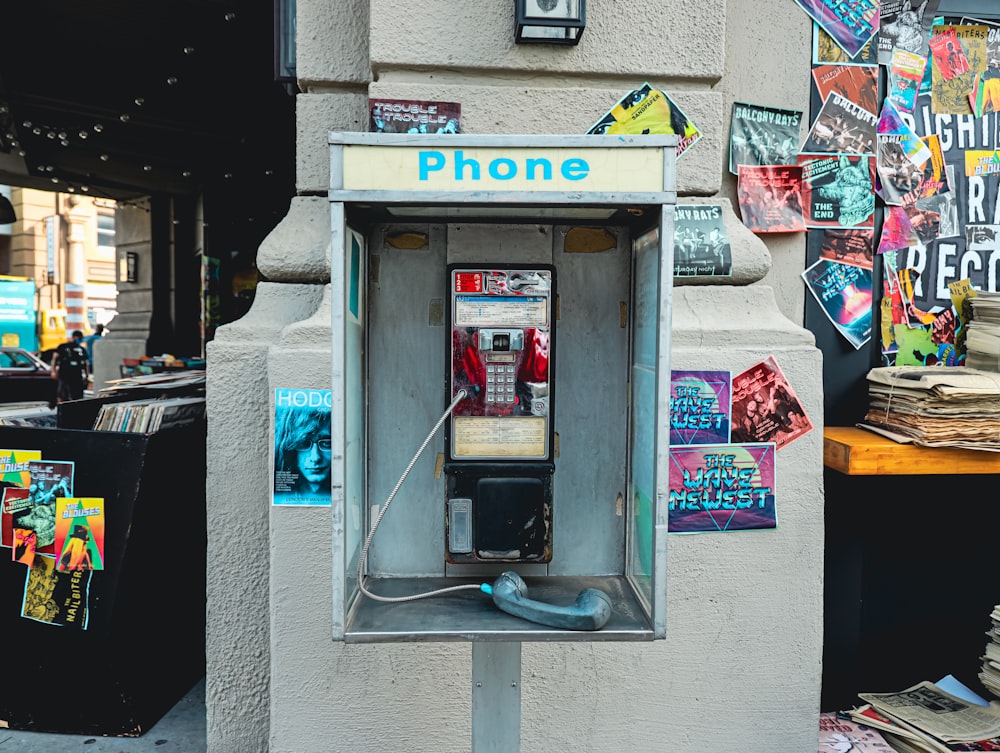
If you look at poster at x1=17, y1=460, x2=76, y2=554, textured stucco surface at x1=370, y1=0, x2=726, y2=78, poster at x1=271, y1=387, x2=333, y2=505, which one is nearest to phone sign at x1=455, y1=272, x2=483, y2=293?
poster at x1=271, y1=387, x2=333, y2=505

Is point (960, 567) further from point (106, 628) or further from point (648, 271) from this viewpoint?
point (106, 628)

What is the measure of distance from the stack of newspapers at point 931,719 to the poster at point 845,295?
4.50 ft

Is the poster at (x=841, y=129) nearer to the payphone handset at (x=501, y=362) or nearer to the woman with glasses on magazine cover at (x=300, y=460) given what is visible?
the payphone handset at (x=501, y=362)

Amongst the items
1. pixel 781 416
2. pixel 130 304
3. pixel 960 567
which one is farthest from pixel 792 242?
pixel 130 304

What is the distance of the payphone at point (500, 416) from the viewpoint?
5.92 ft

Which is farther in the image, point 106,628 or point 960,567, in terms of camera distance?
point 960,567

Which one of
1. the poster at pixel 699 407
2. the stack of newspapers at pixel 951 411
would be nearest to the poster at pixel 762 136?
the poster at pixel 699 407

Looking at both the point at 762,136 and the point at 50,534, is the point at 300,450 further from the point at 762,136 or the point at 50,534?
the point at 762,136

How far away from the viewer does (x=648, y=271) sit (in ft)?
5.89

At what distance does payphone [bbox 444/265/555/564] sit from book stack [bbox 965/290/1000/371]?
1886 mm

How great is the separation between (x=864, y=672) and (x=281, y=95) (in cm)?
552

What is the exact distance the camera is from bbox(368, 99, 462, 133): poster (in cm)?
224

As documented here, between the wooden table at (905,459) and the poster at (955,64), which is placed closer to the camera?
the wooden table at (905,459)

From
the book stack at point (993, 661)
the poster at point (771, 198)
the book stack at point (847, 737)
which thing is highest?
the poster at point (771, 198)
